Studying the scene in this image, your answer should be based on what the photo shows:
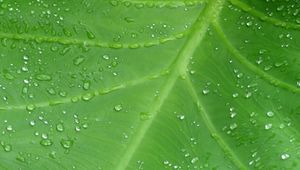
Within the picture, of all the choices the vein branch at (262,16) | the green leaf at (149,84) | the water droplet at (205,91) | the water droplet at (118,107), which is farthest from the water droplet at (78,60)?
the vein branch at (262,16)

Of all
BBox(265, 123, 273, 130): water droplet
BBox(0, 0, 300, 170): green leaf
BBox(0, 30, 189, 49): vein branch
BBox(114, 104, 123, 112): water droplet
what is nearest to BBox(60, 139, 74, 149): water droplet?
BBox(0, 0, 300, 170): green leaf

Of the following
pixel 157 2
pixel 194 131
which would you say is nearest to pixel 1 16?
pixel 157 2

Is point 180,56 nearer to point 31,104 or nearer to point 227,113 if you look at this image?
point 227,113

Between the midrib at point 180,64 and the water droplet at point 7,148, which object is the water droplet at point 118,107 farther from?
the water droplet at point 7,148

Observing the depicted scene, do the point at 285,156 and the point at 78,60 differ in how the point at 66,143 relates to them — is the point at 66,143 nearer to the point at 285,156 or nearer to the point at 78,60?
the point at 78,60

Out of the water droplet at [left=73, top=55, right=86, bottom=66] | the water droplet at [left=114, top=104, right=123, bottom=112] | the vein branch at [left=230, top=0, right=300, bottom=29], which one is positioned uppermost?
the vein branch at [left=230, top=0, right=300, bottom=29]

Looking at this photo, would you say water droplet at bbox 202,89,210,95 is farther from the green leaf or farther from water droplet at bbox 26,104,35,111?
water droplet at bbox 26,104,35,111

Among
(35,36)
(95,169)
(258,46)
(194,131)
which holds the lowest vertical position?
(95,169)
